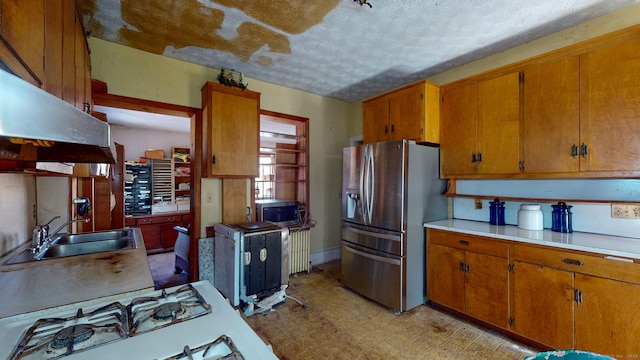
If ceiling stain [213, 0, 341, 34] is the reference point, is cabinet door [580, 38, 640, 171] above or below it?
below

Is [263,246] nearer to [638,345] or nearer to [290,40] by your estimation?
[290,40]

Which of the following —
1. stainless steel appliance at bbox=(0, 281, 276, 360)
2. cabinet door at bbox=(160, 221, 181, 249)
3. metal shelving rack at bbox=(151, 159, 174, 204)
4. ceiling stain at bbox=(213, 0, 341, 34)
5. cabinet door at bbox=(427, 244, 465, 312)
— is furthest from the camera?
metal shelving rack at bbox=(151, 159, 174, 204)

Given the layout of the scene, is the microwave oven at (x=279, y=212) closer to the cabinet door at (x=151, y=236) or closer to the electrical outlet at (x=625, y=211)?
the cabinet door at (x=151, y=236)

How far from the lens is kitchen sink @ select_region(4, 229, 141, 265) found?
167 cm

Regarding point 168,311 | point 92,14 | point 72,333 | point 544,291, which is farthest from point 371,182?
point 92,14

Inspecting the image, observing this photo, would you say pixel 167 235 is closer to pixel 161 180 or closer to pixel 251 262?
pixel 161 180

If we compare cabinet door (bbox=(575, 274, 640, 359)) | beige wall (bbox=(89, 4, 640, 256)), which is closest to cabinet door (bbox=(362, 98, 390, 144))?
beige wall (bbox=(89, 4, 640, 256))

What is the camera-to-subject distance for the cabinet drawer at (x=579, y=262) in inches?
63.0

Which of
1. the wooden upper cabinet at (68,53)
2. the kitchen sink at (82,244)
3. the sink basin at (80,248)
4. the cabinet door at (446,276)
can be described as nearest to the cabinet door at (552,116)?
the cabinet door at (446,276)

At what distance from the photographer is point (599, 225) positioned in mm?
2064

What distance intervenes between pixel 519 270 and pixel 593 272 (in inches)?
16.5

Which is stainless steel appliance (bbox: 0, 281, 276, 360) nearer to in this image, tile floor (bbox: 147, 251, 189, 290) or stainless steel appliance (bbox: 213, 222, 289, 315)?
stainless steel appliance (bbox: 213, 222, 289, 315)

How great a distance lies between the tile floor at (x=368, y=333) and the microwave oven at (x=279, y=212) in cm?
108

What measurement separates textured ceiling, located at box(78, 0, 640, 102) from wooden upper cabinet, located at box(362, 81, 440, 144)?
0.35 meters
